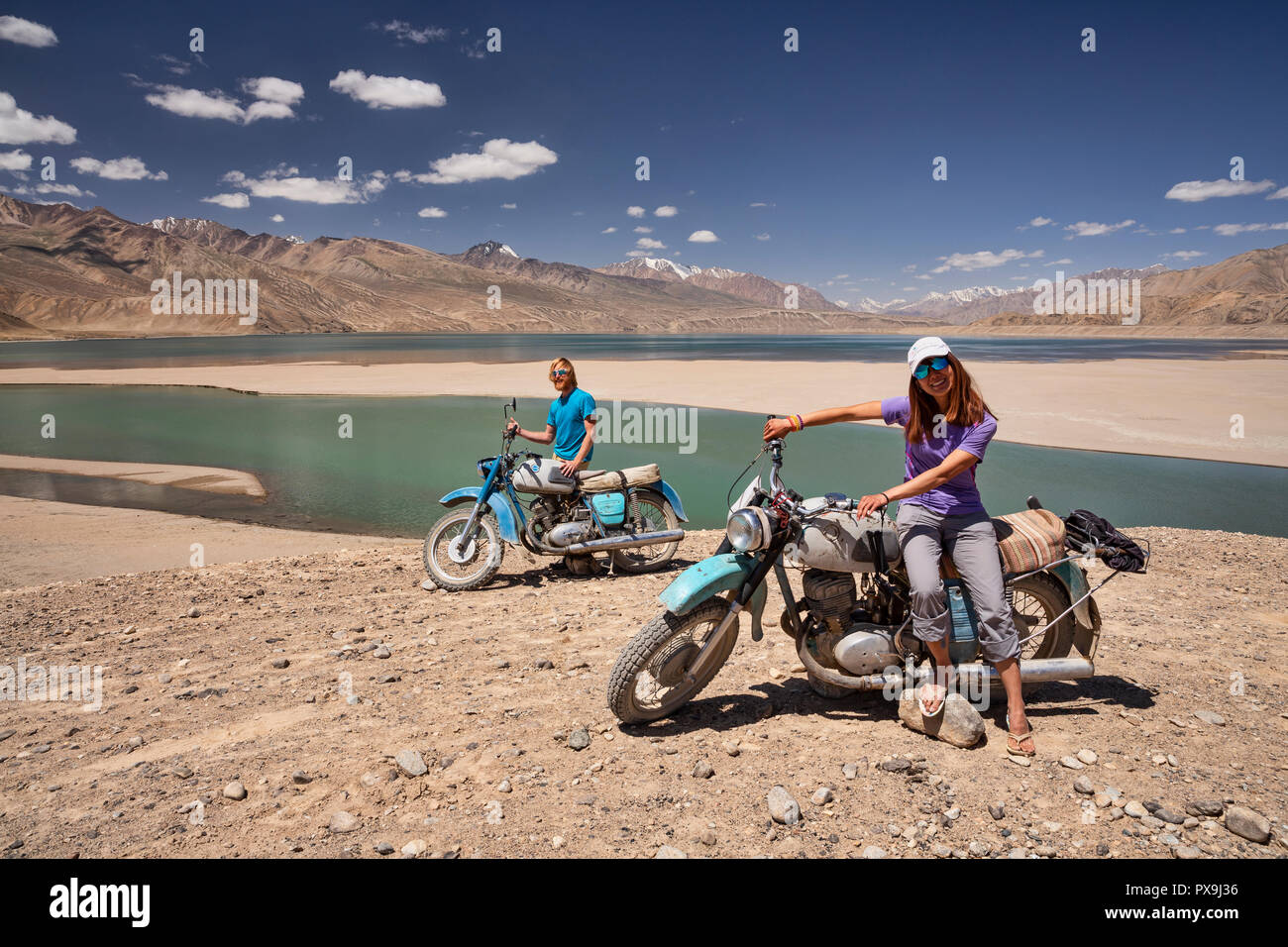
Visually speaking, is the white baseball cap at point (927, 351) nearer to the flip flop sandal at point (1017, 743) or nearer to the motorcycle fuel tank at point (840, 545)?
the motorcycle fuel tank at point (840, 545)

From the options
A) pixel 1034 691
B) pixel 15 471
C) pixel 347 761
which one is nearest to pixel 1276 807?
pixel 1034 691

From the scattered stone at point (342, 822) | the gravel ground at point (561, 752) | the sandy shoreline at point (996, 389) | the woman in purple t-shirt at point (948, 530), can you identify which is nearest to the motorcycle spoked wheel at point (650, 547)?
the gravel ground at point (561, 752)

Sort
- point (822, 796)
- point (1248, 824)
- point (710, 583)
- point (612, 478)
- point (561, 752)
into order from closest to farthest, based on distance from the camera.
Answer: point (1248, 824), point (822, 796), point (710, 583), point (561, 752), point (612, 478)

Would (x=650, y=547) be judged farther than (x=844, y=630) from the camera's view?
Yes

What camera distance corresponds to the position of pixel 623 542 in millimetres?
7094

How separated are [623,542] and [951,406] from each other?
4.15m

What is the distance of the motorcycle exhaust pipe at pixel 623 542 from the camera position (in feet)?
22.9

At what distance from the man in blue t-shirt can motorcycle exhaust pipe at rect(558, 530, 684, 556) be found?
772 mm

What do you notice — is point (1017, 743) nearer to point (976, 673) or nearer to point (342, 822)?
point (976, 673)

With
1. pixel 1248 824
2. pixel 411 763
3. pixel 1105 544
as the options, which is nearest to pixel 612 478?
pixel 411 763

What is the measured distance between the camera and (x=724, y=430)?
19469mm

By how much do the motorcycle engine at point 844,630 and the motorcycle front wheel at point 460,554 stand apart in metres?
3.81
